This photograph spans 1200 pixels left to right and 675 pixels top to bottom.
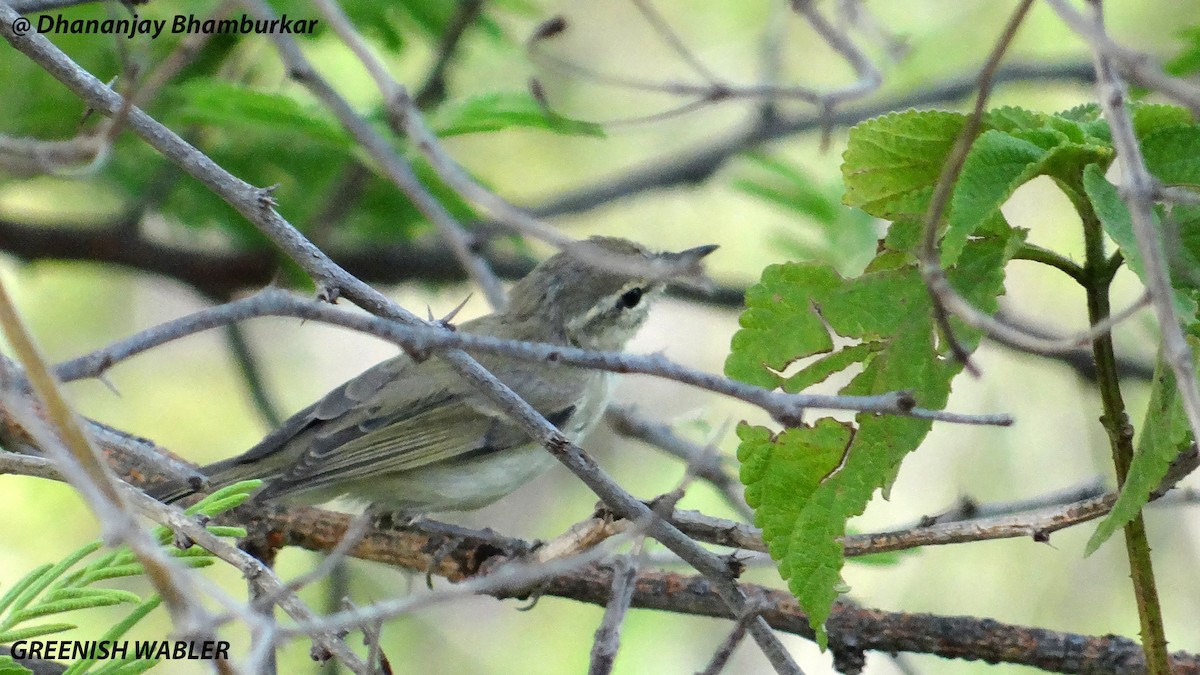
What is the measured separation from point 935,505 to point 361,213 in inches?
177

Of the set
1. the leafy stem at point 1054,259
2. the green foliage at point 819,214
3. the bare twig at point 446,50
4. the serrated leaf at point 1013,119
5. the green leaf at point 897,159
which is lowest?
the leafy stem at point 1054,259

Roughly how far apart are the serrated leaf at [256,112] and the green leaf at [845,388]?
2.29 meters

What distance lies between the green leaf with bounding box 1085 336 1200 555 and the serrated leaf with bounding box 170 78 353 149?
3069mm

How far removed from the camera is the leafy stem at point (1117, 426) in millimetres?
2537

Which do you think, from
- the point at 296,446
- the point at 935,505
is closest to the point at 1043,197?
the point at 935,505

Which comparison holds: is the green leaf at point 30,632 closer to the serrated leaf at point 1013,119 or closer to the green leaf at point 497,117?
the green leaf at point 497,117

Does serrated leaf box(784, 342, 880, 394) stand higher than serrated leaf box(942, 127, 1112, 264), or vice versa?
serrated leaf box(942, 127, 1112, 264)

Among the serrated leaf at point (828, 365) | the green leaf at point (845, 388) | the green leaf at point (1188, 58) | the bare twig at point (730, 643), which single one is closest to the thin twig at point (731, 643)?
the bare twig at point (730, 643)

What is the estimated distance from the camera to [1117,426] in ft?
8.33

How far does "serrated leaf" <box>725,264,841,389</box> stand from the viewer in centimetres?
269

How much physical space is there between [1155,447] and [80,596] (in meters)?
2.40

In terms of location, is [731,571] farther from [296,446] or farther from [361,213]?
[361,213]

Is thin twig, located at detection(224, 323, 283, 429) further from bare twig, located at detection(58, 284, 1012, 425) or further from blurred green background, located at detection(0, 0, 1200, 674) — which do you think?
Result: bare twig, located at detection(58, 284, 1012, 425)

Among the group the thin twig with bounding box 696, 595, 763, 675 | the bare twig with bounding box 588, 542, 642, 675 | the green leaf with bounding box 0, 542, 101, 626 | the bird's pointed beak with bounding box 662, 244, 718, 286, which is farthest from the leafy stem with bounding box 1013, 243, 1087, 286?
the green leaf with bounding box 0, 542, 101, 626
